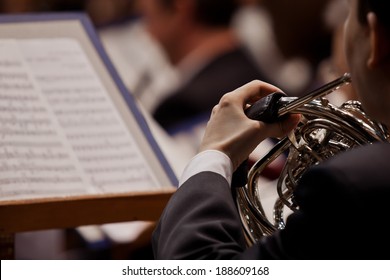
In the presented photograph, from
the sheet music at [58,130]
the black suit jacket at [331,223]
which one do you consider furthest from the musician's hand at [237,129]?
the sheet music at [58,130]

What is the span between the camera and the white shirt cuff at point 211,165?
1.31m

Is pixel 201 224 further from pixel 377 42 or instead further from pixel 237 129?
pixel 377 42

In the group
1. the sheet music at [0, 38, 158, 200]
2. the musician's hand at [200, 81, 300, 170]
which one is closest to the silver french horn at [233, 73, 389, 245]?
the musician's hand at [200, 81, 300, 170]

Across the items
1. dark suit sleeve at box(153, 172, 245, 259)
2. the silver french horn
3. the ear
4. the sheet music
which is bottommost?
dark suit sleeve at box(153, 172, 245, 259)

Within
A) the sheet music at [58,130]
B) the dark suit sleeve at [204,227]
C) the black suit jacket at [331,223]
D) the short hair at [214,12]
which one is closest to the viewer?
the black suit jacket at [331,223]

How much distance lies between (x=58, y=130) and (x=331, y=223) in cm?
97

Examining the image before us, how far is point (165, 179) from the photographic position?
1.98 m

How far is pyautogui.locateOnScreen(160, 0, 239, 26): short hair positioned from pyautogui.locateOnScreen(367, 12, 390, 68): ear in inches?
99.8

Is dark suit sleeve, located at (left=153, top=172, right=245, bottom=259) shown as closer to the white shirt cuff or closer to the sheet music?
the white shirt cuff

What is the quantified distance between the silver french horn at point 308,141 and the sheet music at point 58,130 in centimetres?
51

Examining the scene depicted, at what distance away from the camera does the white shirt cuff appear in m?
1.31

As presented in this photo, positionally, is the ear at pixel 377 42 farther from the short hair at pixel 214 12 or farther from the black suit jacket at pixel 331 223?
the short hair at pixel 214 12

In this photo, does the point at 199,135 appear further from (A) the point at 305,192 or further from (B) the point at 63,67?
(A) the point at 305,192
